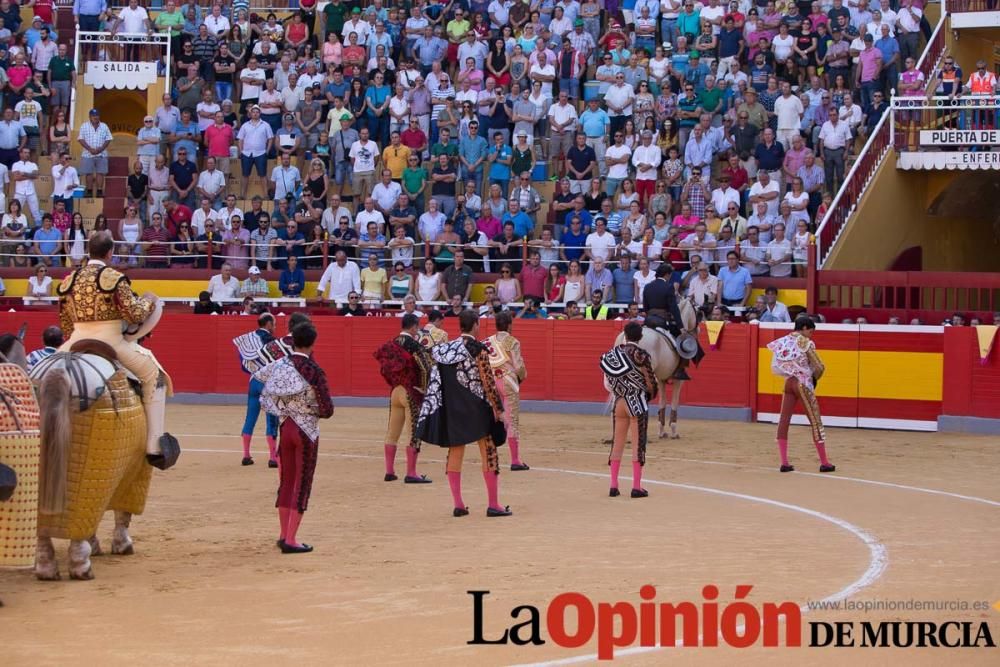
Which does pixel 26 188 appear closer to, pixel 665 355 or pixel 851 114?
pixel 665 355

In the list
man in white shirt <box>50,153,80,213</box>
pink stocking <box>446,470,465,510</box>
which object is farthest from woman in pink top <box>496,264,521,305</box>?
pink stocking <box>446,470,465,510</box>

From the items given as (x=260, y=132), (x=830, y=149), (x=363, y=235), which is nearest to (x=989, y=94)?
(x=830, y=149)

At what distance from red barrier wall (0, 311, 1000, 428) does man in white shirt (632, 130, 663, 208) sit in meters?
2.60

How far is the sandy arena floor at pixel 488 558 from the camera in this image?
281 inches

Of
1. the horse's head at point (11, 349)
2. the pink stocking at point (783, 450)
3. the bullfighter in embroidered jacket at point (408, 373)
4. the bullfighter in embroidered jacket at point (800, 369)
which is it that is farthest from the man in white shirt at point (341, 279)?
the horse's head at point (11, 349)

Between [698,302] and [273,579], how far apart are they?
12.1 m

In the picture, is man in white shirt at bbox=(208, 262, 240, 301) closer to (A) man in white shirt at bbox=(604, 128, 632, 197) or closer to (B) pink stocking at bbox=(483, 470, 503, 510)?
(A) man in white shirt at bbox=(604, 128, 632, 197)

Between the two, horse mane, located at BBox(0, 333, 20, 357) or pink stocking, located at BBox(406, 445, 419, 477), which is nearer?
horse mane, located at BBox(0, 333, 20, 357)

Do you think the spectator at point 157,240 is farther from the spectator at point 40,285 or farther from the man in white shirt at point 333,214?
the man in white shirt at point 333,214

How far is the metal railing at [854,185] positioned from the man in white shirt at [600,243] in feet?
8.77

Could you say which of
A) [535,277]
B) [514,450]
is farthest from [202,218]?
[514,450]

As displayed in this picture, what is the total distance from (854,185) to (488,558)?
42.2ft

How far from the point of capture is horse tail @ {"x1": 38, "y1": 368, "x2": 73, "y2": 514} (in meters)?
8.62

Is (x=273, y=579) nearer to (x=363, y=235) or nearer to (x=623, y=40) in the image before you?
(x=363, y=235)
